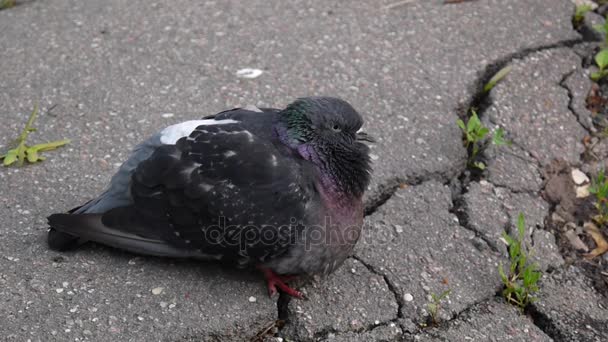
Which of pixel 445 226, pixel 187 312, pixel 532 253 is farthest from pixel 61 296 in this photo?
pixel 532 253

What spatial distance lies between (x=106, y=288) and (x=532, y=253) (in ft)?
6.16

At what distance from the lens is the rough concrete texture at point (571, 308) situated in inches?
123

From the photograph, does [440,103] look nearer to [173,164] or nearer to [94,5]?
[173,164]

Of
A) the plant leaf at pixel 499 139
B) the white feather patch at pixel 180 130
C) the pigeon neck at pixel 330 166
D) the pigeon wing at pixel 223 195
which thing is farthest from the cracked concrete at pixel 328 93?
the white feather patch at pixel 180 130

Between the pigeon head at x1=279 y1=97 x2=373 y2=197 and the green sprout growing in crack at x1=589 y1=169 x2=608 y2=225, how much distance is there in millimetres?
1315

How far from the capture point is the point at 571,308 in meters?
3.24

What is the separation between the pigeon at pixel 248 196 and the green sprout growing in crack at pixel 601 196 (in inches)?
50.7

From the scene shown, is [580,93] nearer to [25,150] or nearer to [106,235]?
[106,235]

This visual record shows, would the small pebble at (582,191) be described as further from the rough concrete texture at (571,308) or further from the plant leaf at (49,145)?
the plant leaf at (49,145)

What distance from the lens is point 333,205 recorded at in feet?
10.0

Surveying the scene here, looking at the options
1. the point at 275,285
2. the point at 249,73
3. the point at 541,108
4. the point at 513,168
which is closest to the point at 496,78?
the point at 541,108

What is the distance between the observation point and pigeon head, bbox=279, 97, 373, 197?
3066 mm

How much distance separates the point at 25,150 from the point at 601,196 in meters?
2.84

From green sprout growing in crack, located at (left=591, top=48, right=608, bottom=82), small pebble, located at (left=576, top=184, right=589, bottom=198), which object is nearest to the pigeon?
small pebble, located at (left=576, top=184, right=589, bottom=198)
